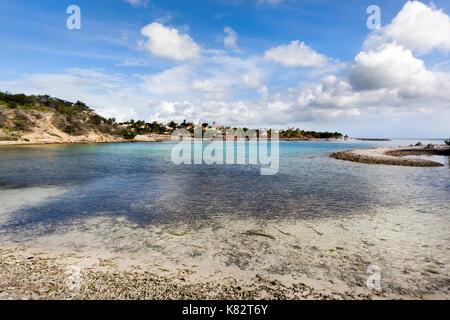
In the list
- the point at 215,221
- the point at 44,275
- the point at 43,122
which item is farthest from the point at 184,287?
the point at 43,122

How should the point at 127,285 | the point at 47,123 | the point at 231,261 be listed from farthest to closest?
the point at 47,123
the point at 231,261
the point at 127,285

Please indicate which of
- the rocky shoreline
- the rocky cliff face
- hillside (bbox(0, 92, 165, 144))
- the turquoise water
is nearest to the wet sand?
the rocky shoreline

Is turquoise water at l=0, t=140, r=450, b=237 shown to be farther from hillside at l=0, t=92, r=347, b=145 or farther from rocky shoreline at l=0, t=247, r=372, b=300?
hillside at l=0, t=92, r=347, b=145

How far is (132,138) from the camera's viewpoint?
152 m

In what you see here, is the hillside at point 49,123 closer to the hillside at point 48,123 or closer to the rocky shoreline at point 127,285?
the hillside at point 48,123

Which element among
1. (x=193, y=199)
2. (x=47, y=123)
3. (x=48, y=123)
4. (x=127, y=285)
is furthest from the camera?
(x=48, y=123)

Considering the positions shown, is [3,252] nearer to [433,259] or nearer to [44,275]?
[44,275]

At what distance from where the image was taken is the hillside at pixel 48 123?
89375 mm

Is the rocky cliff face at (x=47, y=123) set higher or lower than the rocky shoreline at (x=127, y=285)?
higher

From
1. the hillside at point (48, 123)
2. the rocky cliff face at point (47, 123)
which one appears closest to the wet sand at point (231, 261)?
the hillside at point (48, 123)

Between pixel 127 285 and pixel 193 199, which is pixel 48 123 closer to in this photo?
pixel 193 199

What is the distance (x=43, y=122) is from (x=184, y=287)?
129027mm

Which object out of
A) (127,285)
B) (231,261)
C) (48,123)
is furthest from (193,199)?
(48,123)

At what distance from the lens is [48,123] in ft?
344
